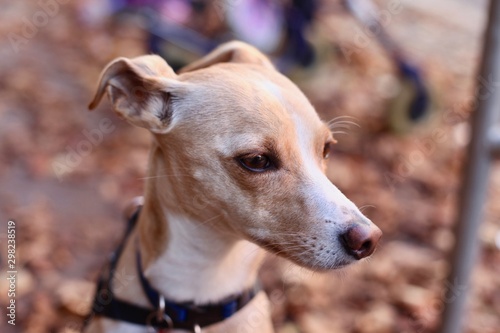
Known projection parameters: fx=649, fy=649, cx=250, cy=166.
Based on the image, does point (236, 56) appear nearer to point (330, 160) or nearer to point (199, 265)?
point (199, 265)

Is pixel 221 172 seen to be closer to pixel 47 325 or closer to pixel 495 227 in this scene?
pixel 47 325

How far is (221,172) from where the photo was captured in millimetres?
2102

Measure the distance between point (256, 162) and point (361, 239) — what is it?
0.41 meters

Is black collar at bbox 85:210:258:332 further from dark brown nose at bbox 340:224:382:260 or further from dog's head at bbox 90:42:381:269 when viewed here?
dark brown nose at bbox 340:224:382:260

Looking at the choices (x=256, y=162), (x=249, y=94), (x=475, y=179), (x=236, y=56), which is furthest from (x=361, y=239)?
(x=475, y=179)

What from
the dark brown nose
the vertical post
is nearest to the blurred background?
the vertical post

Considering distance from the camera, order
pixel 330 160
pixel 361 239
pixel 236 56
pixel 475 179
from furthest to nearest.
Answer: pixel 330 160 < pixel 475 179 < pixel 236 56 < pixel 361 239

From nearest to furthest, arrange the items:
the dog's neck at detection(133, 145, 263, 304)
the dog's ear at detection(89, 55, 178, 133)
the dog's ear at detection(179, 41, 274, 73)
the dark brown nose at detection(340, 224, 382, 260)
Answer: the dark brown nose at detection(340, 224, 382, 260)
the dog's ear at detection(89, 55, 178, 133)
the dog's neck at detection(133, 145, 263, 304)
the dog's ear at detection(179, 41, 274, 73)

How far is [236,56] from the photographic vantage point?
251 centimetres

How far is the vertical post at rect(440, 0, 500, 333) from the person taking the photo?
2.85 metres

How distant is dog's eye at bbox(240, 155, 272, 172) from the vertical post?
1282mm

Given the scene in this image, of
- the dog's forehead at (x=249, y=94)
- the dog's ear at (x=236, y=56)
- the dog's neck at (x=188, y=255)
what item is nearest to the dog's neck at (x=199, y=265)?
the dog's neck at (x=188, y=255)

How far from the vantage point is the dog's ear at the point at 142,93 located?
7.08 ft

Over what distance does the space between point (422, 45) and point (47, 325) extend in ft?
17.2
